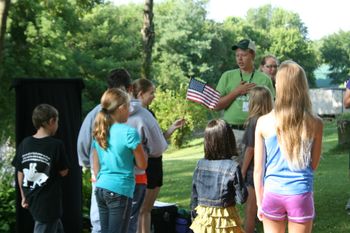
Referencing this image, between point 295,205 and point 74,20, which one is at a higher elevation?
point 74,20

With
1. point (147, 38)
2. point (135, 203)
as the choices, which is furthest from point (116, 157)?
point (147, 38)

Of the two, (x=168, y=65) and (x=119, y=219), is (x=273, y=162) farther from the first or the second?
(x=168, y=65)

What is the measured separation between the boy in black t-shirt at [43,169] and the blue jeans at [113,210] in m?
0.55

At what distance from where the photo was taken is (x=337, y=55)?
106m

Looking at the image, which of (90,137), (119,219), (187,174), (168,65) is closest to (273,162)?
(119,219)

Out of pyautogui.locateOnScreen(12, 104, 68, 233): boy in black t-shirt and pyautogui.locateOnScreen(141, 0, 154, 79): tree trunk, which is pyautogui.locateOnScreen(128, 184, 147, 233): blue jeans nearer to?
pyautogui.locateOnScreen(12, 104, 68, 233): boy in black t-shirt

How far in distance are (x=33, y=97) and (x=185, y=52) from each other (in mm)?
65380

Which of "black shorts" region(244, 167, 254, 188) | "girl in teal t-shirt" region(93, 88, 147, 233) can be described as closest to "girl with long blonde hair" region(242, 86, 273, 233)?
"black shorts" region(244, 167, 254, 188)

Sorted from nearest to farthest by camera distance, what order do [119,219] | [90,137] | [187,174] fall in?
[119,219] < [90,137] < [187,174]

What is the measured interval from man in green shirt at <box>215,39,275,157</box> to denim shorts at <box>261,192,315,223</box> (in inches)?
87.9

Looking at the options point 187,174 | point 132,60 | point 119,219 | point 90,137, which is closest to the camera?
point 119,219

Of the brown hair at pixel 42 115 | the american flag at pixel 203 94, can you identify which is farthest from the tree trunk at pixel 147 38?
the brown hair at pixel 42 115

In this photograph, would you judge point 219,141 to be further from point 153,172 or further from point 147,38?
point 147,38

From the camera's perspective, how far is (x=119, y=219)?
4855mm
